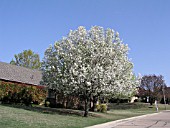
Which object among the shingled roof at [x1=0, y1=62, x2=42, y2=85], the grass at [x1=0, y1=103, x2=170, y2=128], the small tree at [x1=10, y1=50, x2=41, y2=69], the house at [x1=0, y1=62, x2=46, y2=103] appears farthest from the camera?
the small tree at [x1=10, y1=50, x2=41, y2=69]

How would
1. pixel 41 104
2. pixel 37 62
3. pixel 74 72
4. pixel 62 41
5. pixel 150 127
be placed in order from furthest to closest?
pixel 37 62
pixel 41 104
pixel 62 41
pixel 74 72
pixel 150 127

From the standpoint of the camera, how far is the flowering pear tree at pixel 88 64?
2048 cm

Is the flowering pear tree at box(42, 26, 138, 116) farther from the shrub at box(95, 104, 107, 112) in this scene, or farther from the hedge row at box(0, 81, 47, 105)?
the shrub at box(95, 104, 107, 112)

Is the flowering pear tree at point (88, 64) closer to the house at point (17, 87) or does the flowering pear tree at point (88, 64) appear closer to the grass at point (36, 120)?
the grass at point (36, 120)

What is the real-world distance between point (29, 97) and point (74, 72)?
30.6ft

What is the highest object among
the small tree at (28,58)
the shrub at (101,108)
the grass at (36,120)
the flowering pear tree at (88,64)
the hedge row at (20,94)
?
the small tree at (28,58)

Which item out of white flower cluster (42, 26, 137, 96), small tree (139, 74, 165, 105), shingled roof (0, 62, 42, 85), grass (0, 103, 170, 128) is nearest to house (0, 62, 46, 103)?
shingled roof (0, 62, 42, 85)

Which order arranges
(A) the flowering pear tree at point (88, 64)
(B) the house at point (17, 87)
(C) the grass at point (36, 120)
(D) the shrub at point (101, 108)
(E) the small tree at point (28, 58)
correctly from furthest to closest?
(E) the small tree at point (28, 58), (D) the shrub at point (101, 108), (B) the house at point (17, 87), (A) the flowering pear tree at point (88, 64), (C) the grass at point (36, 120)

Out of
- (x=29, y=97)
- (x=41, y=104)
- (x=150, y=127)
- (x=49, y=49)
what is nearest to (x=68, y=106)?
(x=41, y=104)

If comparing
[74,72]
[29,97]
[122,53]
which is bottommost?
[29,97]

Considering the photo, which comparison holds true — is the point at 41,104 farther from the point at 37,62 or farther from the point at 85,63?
the point at 37,62

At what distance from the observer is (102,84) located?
20703 millimetres

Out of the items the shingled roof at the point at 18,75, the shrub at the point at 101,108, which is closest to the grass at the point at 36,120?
the shrub at the point at 101,108

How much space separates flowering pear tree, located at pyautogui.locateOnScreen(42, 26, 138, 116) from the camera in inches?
806
